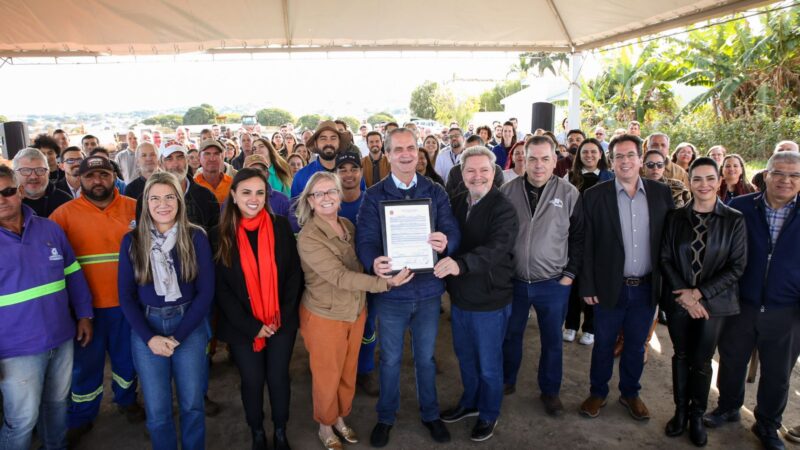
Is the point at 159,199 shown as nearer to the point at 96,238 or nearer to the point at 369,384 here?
the point at 96,238

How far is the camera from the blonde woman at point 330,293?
3119 millimetres

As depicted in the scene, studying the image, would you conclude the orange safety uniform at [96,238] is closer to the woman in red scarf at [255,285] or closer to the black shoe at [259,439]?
the woman in red scarf at [255,285]

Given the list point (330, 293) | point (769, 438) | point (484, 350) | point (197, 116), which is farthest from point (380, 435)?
point (197, 116)

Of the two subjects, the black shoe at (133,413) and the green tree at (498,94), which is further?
the green tree at (498,94)

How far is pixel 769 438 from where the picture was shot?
340 cm

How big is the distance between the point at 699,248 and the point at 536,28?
6644 mm

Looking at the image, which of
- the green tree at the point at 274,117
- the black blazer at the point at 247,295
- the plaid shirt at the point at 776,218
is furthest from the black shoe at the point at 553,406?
the green tree at the point at 274,117

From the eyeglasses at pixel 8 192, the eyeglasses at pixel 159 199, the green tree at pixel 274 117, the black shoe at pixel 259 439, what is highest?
the green tree at pixel 274 117

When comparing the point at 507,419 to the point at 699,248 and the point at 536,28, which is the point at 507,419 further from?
the point at 536,28

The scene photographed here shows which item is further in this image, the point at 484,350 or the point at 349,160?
the point at 349,160

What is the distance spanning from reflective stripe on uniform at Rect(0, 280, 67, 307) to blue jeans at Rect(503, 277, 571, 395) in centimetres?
334

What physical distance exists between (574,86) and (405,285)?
8809mm

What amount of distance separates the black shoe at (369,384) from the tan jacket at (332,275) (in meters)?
1.25

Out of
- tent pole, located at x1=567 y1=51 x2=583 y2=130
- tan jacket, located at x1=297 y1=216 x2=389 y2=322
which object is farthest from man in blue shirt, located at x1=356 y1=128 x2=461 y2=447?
tent pole, located at x1=567 y1=51 x2=583 y2=130
